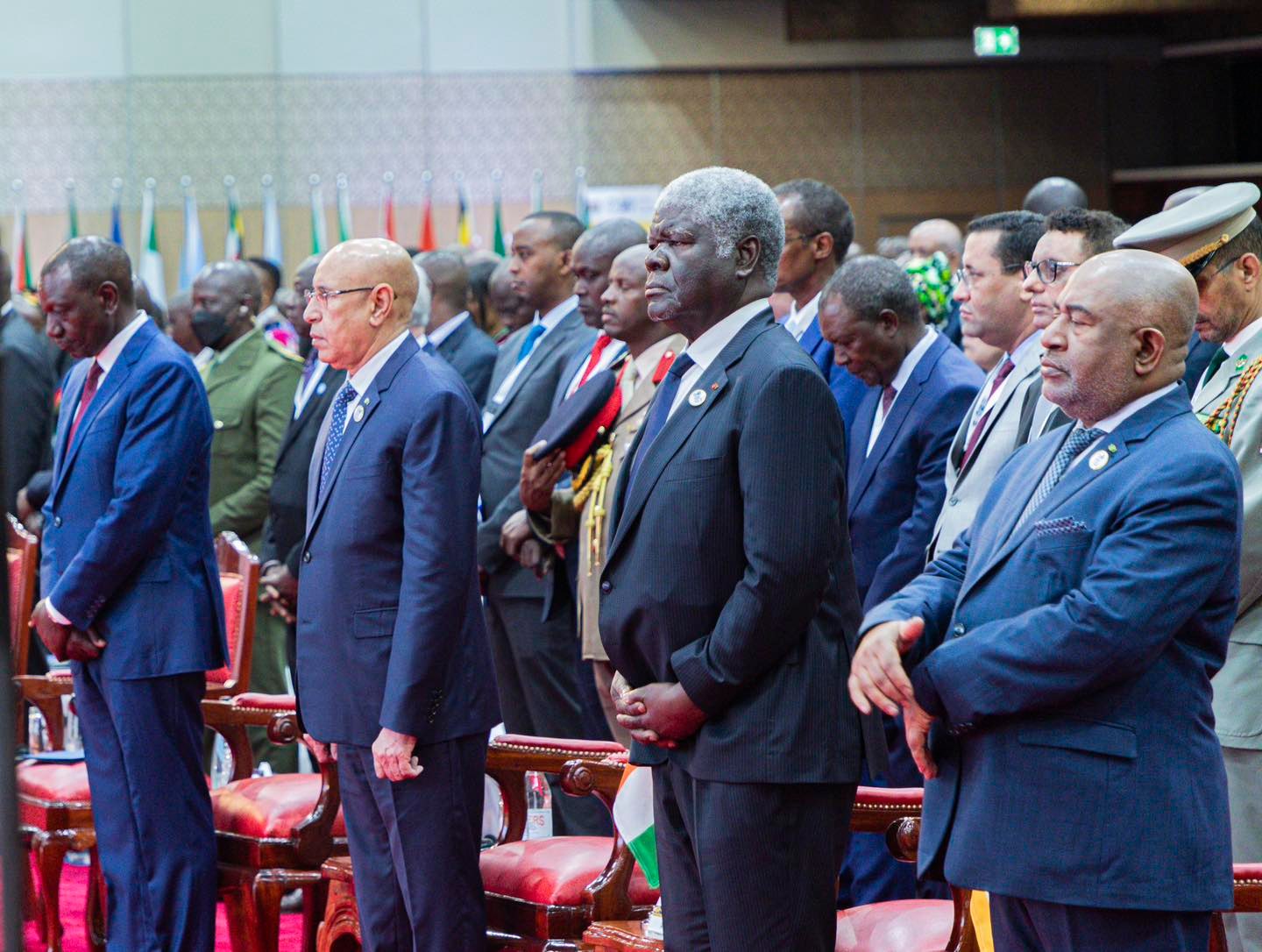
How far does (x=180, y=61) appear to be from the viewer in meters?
11.1

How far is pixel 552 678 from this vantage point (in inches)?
176

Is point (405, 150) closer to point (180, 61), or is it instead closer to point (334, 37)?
point (334, 37)

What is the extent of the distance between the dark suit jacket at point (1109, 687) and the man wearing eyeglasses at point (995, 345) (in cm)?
87

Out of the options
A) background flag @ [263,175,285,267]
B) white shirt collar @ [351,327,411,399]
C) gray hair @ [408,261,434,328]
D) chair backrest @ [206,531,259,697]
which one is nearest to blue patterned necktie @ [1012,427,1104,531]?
white shirt collar @ [351,327,411,399]

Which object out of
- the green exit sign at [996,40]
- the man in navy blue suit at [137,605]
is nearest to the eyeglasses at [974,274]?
the man in navy blue suit at [137,605]

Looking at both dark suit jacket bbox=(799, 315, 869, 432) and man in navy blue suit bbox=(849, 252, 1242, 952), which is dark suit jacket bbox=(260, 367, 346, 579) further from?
man in navy blue suit bbox=(849, 252, 1242, 952)

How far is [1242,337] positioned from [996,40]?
329 inches

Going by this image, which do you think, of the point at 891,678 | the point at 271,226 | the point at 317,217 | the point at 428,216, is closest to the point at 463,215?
the point at 428,216

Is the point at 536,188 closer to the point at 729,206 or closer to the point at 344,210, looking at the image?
the point at 344,210

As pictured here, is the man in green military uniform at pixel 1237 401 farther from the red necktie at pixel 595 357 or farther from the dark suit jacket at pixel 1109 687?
the red necktie at pixel 595 357

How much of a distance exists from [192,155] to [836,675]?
9471mm

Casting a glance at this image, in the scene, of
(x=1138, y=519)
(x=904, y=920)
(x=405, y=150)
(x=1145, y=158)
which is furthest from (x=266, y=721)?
(x=1145, y=158)

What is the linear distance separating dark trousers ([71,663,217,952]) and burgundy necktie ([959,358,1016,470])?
176 centimetres

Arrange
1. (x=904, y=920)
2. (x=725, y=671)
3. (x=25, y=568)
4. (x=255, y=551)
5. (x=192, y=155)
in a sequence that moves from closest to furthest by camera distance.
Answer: (x=725, y=671)
(x=904, y=920)
(x=25, y=568)
(x=255, y=551)
(x=192, y=155)
